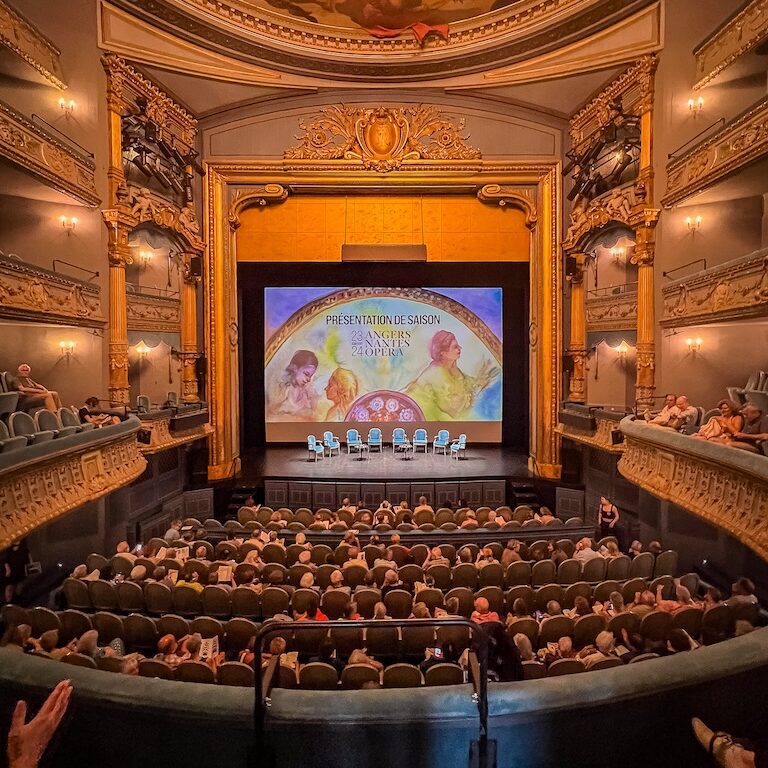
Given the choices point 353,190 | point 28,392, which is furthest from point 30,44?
point 353,190

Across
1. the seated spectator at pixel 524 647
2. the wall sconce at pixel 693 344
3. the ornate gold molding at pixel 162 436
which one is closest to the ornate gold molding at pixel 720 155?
the wall sconce at pixel 693 344

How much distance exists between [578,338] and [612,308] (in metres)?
1.27

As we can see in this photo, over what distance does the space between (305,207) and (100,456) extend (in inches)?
368

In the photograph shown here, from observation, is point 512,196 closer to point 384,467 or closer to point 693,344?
point 693,344

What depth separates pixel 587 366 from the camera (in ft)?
46.3

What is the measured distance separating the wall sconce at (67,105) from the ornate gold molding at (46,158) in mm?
886

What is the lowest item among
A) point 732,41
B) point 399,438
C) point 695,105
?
point 399,438

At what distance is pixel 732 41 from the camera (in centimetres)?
941

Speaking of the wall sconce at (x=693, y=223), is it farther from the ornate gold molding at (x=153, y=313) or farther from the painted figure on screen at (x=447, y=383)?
the ornate gold molding at (x=153, y=313)

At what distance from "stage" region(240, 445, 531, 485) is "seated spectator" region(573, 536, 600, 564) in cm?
500

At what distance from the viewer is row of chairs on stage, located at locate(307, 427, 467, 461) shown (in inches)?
604

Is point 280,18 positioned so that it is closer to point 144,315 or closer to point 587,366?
point 144,315

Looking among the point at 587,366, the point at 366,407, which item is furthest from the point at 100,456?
the point at 587,366

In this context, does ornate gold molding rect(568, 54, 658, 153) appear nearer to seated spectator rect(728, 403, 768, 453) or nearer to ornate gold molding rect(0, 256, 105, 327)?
seated spectator rect(728, 403, 768, 453)
